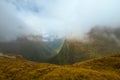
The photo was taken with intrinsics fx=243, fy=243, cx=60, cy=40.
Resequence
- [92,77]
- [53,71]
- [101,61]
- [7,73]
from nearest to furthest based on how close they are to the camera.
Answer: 1. [92,77]
2. [53,71]
3. [7,73]
4. [101,61]

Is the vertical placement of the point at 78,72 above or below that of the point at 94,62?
below

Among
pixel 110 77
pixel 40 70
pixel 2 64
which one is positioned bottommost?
pixel 110 77

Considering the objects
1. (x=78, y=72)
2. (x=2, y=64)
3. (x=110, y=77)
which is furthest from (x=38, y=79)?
(x=2, y=64)

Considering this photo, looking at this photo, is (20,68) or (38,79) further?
(20,68)

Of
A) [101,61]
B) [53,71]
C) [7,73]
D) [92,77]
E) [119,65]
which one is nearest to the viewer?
[92,77]

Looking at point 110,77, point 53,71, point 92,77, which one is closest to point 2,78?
point 53,71

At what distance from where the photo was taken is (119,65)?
4424 inches

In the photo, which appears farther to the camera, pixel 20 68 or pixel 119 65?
pixel 119 65

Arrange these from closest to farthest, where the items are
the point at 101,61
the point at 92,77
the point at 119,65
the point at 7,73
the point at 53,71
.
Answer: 1. the point at 92,77
2. the point at 53,71
3. the point at 7,73
4. the point at 119,65
5. the point at 101,61

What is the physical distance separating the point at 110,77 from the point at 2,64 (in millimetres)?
55623

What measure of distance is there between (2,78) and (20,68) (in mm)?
11362

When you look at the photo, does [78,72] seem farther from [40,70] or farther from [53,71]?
[40,70]

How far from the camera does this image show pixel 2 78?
95.9 meters

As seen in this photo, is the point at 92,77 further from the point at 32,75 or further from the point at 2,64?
the point at 2,64
